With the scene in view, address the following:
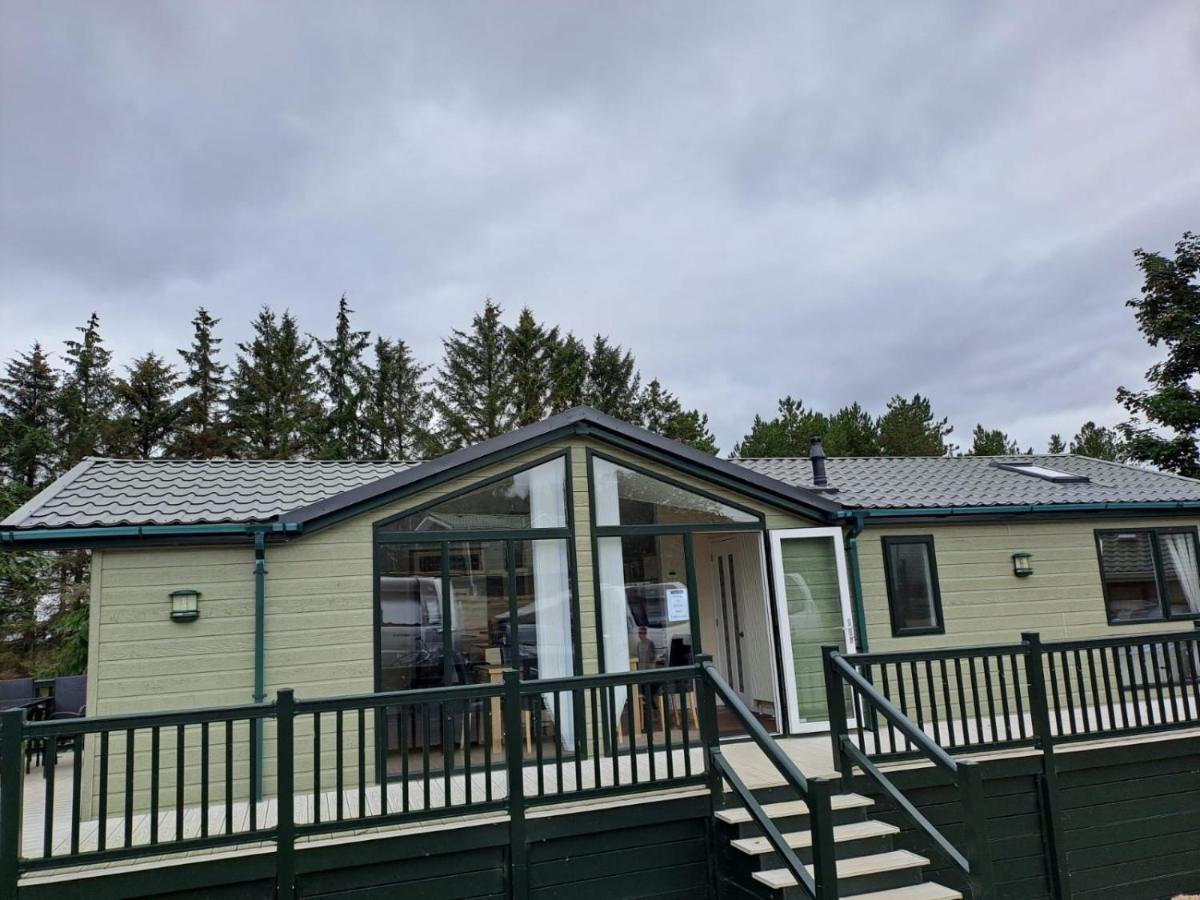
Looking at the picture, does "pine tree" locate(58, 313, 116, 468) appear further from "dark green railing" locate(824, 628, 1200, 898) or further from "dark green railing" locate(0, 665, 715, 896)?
"dark green railing" locate(824, 628, 1200, 898)

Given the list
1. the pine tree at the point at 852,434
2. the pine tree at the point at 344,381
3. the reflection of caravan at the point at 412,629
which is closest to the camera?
the reflection of caravan at the point at 412,629

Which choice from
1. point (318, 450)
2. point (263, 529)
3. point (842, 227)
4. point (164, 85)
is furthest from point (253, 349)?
point (263, 529)

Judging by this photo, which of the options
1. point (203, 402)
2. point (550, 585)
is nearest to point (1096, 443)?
point (550, 585)

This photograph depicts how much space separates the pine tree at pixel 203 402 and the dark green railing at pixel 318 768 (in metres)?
18.5

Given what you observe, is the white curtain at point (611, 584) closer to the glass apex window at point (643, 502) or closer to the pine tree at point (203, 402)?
the glass apex window at point (643, 502)

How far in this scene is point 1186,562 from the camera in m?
9.24

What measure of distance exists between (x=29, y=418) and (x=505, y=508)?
70.4ft

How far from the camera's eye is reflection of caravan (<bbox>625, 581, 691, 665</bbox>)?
23.4 feet

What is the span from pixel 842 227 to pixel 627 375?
47.1 ft

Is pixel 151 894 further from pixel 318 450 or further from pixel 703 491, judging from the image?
pixel 318 450

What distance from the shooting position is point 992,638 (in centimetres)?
834

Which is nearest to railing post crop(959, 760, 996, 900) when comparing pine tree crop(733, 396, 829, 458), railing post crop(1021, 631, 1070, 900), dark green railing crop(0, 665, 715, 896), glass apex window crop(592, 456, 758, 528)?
dark green railing crop(0, 665, 715, 896)

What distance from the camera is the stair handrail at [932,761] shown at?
429cm

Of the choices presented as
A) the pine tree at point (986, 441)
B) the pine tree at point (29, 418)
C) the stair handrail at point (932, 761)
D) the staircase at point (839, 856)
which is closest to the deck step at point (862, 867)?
the staircase at point (839, 856)
